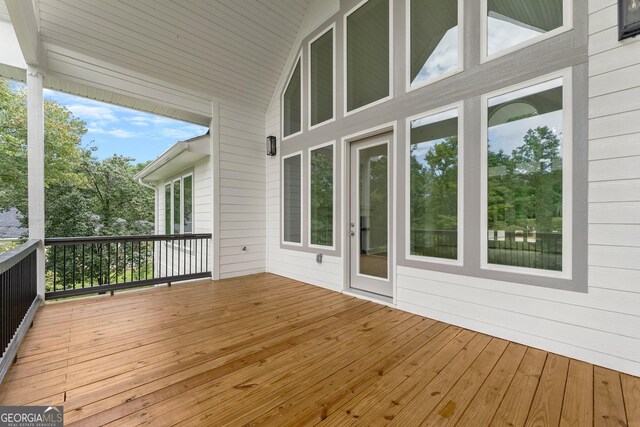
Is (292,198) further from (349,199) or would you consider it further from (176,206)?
(176,206)

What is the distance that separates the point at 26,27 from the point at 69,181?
10134mm

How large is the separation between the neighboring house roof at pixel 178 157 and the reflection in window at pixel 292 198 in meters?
1.55

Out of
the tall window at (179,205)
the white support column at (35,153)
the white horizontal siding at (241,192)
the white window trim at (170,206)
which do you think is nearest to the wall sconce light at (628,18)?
the white horizontal siding at (241,192)

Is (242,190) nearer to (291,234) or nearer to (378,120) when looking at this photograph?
(291,234)

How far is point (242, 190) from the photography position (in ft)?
18.0

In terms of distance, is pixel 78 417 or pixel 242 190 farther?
pixel 242 190

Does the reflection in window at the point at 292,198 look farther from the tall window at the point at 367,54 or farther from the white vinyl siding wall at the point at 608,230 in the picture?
the white vinyl siding wall at the point at 608,230

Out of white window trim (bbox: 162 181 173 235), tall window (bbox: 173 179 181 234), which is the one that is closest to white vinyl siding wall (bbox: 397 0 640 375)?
tall window (bbox: 173 179 181 234)

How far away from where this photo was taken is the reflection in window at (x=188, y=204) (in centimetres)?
655

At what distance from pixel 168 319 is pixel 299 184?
9.85 feet

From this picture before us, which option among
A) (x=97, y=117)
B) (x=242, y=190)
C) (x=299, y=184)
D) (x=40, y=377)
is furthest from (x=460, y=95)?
(x=97, y=117)

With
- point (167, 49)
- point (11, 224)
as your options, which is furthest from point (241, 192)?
point (11, 224)

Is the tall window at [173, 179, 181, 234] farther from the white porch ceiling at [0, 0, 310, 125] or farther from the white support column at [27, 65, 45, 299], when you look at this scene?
the white support column at [27, 65, 45, 299]

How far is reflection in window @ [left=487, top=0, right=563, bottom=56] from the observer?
2453 mm
